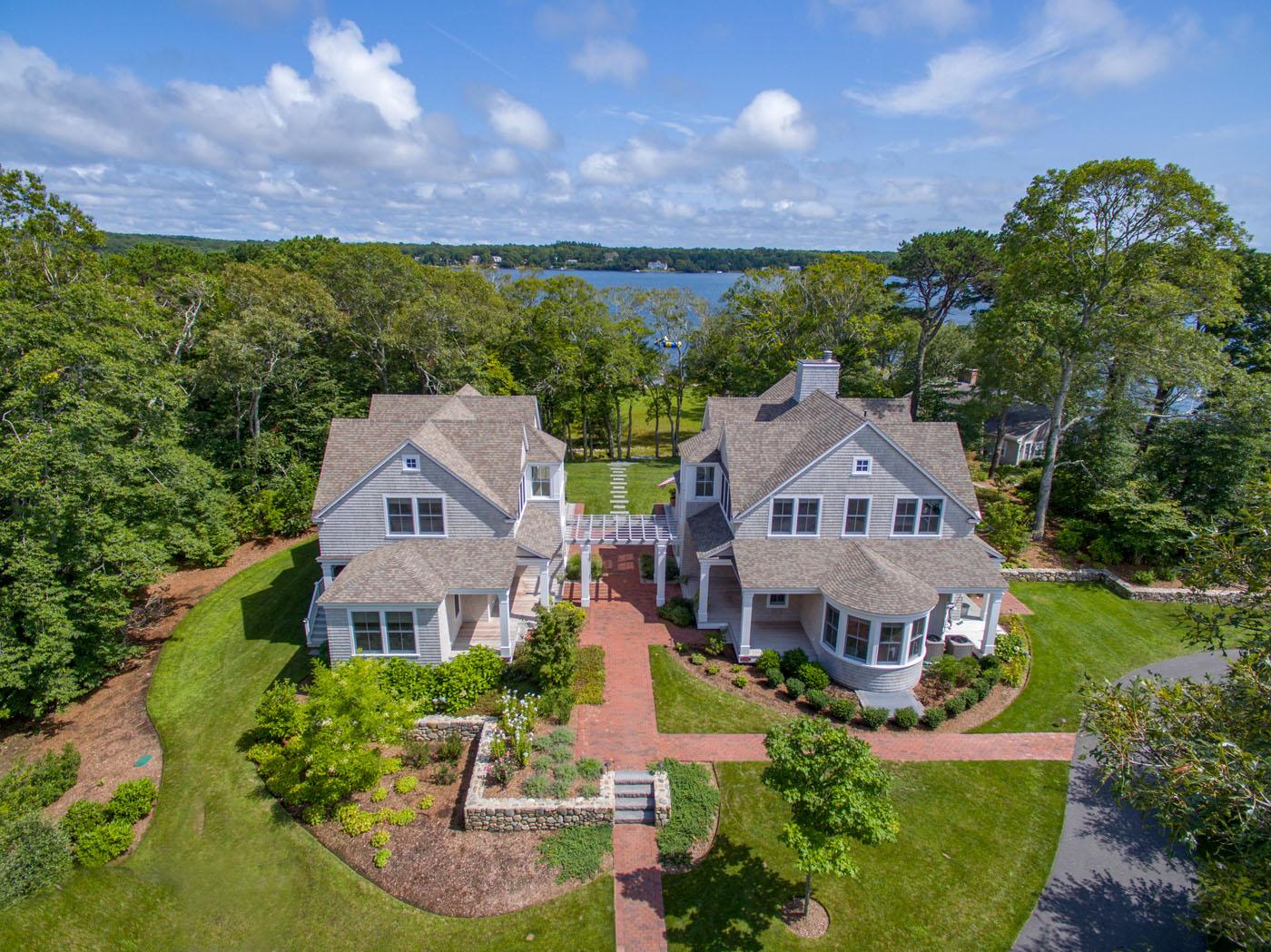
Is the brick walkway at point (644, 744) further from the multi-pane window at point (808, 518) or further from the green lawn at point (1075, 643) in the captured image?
the multi-pane window at point (808, 518)

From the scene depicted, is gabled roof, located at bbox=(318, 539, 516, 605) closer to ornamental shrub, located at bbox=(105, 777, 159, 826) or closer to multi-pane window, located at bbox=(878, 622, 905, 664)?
ornamental shrub, located at bbox=(105, 777, 159, 826)

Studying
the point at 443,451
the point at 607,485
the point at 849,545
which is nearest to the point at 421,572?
the point at 443,451

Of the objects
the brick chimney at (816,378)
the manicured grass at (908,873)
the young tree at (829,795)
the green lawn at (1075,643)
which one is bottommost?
the manicured grass at (908,873)

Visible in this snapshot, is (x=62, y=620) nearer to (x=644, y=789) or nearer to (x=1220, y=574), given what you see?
(x=644, y=789)

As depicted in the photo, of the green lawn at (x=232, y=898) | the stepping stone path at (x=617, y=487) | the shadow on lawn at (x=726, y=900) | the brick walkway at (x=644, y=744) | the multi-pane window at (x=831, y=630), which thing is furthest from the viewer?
the stepping stone path at (x=617, y=487)

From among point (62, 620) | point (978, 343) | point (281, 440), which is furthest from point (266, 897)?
point (978, 343)

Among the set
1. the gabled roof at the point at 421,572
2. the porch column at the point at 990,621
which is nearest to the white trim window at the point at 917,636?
the porch column at the point at 990,621

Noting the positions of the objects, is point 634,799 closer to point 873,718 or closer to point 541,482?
point 873,718
